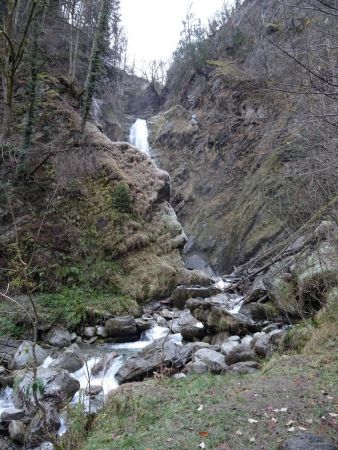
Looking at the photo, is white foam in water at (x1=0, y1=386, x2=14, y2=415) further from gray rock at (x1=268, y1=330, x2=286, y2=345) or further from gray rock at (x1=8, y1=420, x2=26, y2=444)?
gray rock at (x1=268, y1=330, x2=286, y2=345)

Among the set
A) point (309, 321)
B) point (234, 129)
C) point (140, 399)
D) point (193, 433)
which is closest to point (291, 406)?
point (193, 433)

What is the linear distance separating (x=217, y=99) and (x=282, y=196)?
53.9ft

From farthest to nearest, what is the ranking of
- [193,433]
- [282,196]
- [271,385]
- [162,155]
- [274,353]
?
[162,155]
[282,196]
[274,353]
[271,385]
[193,433]

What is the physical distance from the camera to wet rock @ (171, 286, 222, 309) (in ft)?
39.4

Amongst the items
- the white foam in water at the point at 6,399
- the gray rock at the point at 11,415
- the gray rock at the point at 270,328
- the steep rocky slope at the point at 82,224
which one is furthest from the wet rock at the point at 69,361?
the gray rock at the point at 270,328

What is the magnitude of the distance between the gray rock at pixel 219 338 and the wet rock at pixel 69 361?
286 centimetres

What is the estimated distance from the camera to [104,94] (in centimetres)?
3459

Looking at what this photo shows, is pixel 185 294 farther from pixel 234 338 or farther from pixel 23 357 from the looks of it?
pixel 23 357

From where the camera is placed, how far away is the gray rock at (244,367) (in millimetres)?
6262

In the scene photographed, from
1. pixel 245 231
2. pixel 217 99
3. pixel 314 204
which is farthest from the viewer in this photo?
pixel 217 99

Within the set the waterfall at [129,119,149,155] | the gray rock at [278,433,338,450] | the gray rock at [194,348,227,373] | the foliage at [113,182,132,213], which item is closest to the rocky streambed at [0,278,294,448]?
the gray rock at [194,348,227,373]

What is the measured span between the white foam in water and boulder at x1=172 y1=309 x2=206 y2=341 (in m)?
3.99

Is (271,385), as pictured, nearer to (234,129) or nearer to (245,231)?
(245,231)

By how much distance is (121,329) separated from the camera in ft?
32.5
